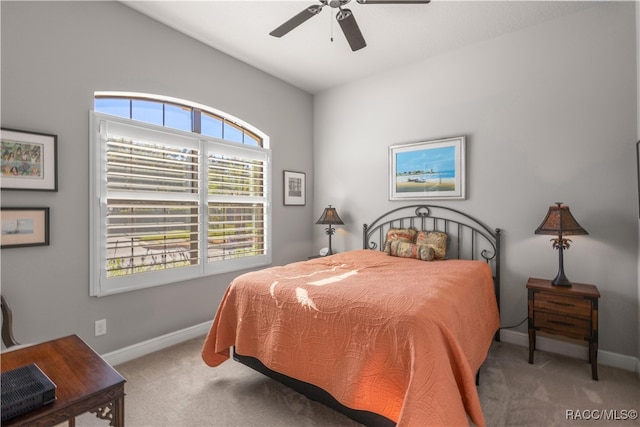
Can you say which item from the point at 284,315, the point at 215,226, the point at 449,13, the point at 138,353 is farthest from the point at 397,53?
the point at 138,353

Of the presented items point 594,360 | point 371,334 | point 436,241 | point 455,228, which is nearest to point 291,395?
point 371,334

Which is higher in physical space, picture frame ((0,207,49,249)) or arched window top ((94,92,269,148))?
arched window top ((94,92,269,148))

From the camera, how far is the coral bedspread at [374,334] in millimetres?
1470

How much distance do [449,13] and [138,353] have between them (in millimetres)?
4035

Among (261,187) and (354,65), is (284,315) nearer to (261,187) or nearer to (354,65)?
(261,187)

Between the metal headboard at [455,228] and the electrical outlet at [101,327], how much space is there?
2.90m

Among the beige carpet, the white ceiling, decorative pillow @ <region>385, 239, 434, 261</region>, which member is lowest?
the beige carpet

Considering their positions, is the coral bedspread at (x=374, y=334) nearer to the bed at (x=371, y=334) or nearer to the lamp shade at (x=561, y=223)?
the bed at (x=371, y=334)

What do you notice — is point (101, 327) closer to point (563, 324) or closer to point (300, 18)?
point (300, 18)

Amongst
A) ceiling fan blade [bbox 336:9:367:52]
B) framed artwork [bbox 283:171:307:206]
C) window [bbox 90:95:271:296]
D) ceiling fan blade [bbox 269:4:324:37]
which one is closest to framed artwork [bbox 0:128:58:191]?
window [bbox 90:95:271:296]

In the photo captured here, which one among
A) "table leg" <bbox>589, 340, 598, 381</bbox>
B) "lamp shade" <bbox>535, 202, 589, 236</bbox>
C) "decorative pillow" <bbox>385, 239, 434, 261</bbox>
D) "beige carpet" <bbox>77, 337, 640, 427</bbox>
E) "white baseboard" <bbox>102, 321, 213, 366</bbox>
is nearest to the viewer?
"beige carpet" <bbox>77, 337, 640, 427</bbox>

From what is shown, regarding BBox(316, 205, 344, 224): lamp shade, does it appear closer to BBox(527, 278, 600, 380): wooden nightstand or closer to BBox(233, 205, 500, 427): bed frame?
BBox(233, 205, 500, 427): bed frame

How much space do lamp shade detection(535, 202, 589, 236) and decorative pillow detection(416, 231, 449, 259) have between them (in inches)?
33.7

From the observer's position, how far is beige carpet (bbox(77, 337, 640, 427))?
74.4 inches
